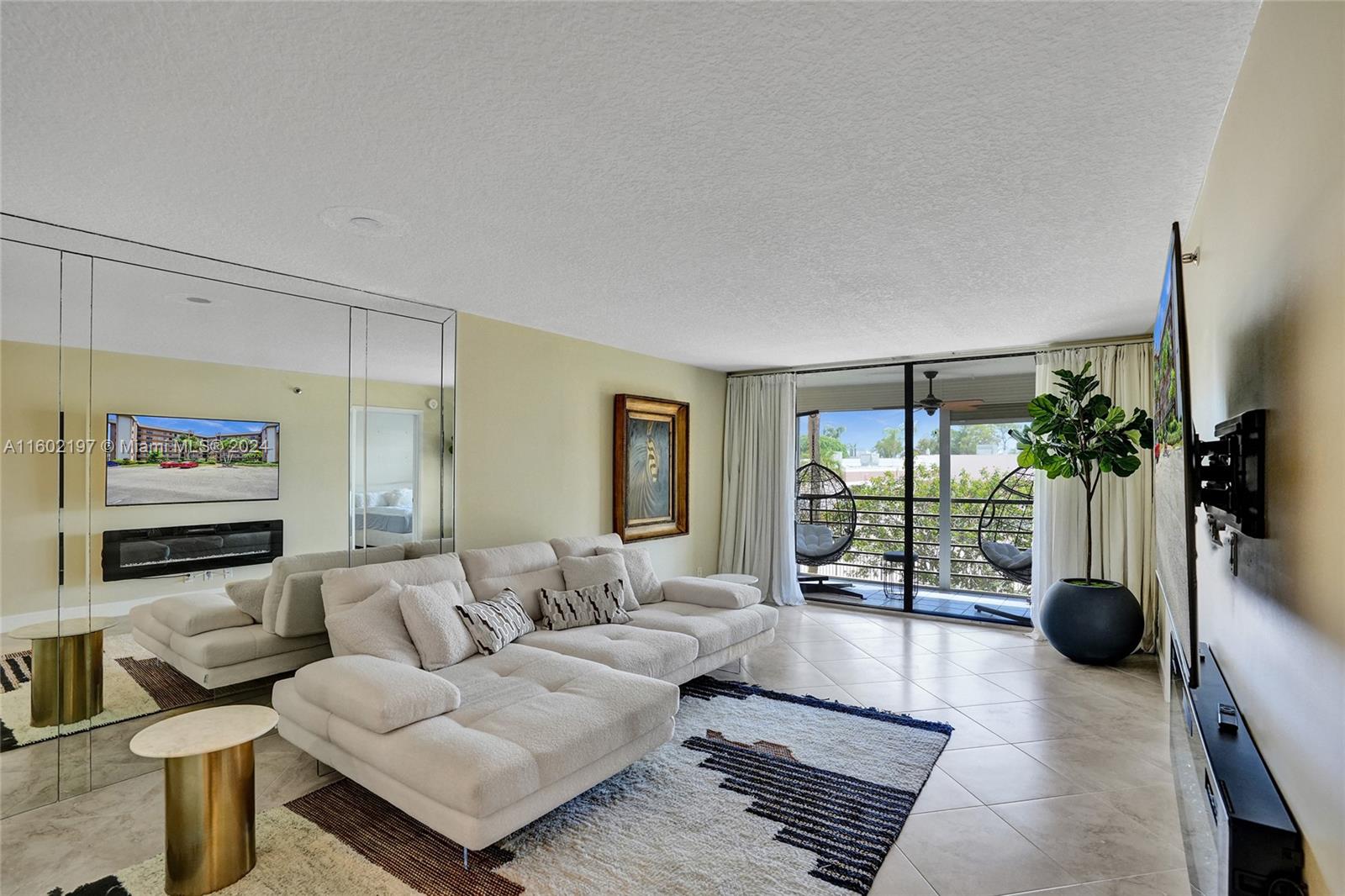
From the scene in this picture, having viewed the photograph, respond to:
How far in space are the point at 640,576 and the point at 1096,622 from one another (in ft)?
9.95

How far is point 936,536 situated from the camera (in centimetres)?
692

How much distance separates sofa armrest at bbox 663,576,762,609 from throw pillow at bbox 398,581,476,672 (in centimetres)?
165

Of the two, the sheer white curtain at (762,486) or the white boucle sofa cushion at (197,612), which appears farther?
the sheer white curtain at (762,486)

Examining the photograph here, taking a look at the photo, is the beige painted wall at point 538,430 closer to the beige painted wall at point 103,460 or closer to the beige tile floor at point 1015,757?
the beige painted wall at point 103,460

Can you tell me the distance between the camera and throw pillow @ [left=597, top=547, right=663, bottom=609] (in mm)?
4723

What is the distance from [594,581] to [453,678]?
1.35 m

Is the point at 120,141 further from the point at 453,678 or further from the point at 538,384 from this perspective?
the point at 538,384

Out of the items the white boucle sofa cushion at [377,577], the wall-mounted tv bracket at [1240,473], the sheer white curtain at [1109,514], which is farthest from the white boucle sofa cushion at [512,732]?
the sheer white curtain at [1109,514]

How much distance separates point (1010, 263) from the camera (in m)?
3.18

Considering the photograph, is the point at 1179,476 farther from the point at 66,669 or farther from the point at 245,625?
the point at 66,669

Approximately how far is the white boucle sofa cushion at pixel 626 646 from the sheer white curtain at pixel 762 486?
2988 mm

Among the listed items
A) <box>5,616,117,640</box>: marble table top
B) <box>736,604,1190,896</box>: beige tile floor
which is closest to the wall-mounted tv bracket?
<box>736,604,1190,896</box>: beige tile floor

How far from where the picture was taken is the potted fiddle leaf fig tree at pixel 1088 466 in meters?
4.46

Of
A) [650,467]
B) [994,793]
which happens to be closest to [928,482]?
[650,467]
